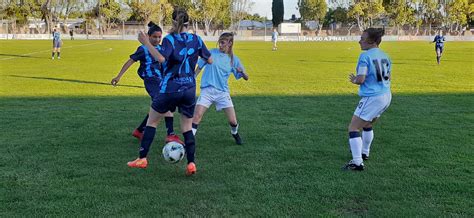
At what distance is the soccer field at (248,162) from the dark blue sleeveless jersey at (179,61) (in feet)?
3.28

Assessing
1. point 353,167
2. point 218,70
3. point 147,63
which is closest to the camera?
point 353,167

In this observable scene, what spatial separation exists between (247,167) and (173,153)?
2.89 feet

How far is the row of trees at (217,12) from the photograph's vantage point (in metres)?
78.9

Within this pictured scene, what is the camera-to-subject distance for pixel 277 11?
310ft

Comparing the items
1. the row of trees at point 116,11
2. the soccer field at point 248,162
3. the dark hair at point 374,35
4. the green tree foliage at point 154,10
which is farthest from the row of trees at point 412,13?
the dark hair at point 374,35

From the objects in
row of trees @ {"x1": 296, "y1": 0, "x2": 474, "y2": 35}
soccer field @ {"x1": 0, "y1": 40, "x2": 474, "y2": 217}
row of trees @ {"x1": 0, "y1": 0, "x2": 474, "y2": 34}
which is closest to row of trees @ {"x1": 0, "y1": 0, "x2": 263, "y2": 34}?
row of trees @ {"x1": 0, "y1": 0, "x2": 474, "y2": 34}

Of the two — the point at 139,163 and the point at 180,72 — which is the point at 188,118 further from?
the point at 139,163

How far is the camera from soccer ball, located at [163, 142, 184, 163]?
5.53m

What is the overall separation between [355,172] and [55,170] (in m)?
3.34

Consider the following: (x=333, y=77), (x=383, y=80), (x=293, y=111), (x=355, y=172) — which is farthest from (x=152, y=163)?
(x=333, y=77)

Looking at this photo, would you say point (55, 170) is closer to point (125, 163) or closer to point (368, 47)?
point (125, 163)

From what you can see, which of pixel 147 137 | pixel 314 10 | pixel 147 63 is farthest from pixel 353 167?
pixel 314 10

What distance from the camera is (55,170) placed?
559 centimetres

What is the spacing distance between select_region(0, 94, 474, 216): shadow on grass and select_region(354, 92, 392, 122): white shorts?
62 cm
